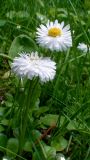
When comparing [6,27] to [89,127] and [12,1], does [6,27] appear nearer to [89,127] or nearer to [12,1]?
[12,1]

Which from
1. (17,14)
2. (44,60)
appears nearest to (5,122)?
(44,60)

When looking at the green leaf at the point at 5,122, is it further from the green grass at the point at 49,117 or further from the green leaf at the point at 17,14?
the green leaf at the point at 17,14

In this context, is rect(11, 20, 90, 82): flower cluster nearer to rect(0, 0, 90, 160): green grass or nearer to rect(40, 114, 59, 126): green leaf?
rect(0, 0, 90, 160): green grass

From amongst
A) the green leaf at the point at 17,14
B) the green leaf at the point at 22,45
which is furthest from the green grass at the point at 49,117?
the green leaf at the point at 17,14

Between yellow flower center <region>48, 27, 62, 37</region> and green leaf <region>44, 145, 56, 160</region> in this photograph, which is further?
yellow flower center <region>48, 27, 62, 37</region>

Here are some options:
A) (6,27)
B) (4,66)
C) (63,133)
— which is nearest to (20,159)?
(63,133)

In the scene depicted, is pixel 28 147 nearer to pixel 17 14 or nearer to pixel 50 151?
pixel 50 151

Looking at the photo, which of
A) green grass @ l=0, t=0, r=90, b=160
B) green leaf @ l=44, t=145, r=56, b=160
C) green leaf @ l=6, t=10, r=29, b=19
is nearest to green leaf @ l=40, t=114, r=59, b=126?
green grass @ l=0, t=0, r=90, b=160

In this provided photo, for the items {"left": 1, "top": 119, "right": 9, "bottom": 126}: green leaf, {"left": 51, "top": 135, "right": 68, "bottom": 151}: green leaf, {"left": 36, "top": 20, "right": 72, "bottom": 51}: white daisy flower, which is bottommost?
{"left": 51, "top": 135, "right": 68, "bottom": 151}: green leaf
